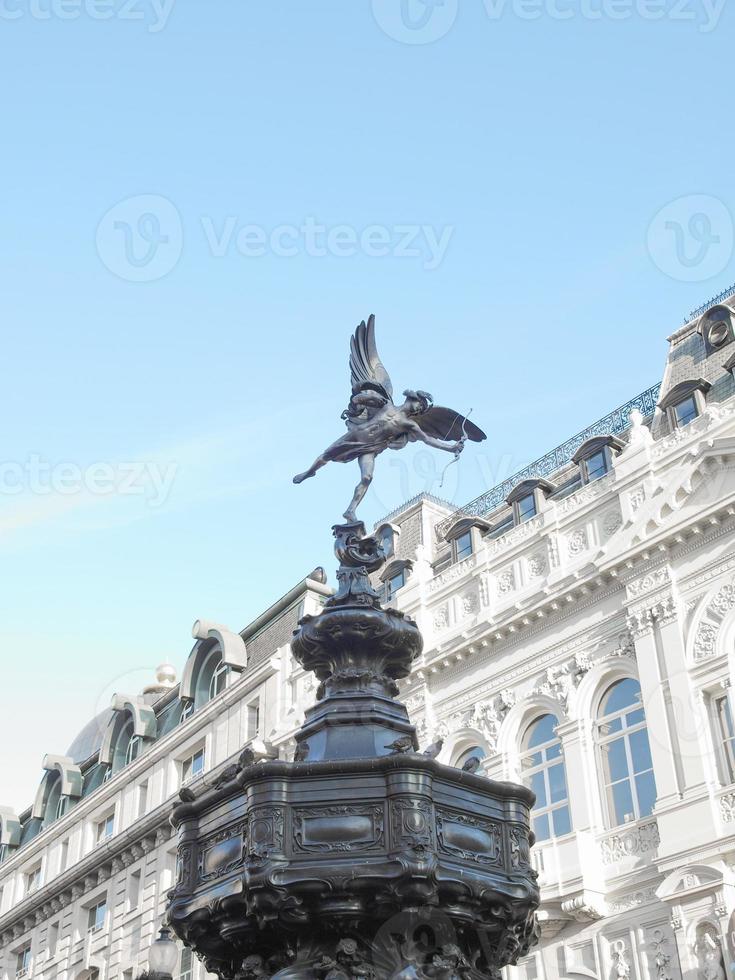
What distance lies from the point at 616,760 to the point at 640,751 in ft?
2.43

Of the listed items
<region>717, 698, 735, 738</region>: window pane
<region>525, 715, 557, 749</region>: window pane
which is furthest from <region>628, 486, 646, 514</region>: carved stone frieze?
<region>525, 715, 557, 749</region>: window pane

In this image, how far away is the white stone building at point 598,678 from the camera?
24969 mm

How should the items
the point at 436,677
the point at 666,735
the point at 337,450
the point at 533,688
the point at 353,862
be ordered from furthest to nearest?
1. the point at 436,677
2. the point at 533,688
3. the point at 666,735
4. the point at 337,450
5. the point at 353,862

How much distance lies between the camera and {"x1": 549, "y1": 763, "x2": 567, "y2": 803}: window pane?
1118 inches

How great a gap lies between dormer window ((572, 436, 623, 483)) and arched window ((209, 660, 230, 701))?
54.0 ft

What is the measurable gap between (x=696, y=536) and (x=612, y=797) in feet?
20.2

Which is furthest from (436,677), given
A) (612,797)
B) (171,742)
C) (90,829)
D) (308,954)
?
(308,954)

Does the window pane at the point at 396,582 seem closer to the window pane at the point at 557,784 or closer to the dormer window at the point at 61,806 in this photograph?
the window pane at the point at 557,784

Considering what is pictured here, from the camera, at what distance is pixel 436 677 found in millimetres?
32844

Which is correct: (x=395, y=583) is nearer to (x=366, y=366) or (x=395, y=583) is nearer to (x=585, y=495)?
(x=585, y=495)

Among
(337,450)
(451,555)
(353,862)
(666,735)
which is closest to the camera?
(353,862)

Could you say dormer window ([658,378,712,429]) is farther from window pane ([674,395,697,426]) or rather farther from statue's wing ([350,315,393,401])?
statue's wing ([350,315,393,401])

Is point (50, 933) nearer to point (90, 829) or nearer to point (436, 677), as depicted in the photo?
point (90, 829)

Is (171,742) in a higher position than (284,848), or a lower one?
higher
